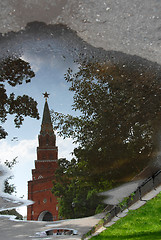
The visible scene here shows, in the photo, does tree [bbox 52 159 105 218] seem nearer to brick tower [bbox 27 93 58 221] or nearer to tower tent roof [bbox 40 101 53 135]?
brick tower [bbox 27 93 58 221]

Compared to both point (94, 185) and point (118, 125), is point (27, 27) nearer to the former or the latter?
point (118, 125)

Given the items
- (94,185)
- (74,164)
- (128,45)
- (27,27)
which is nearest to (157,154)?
(94,185)

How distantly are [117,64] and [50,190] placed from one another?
1338 millimetres

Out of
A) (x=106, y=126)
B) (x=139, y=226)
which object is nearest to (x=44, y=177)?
(x=106, y=126)

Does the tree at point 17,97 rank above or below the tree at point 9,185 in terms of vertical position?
above

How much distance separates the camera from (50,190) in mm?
2012

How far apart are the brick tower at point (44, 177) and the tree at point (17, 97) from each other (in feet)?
0.55

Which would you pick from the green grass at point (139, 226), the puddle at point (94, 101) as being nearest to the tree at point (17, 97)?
the puddle at point (94, 101)

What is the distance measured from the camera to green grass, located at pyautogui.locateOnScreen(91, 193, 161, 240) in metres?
2.69

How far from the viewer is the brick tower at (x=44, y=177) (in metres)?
1.98

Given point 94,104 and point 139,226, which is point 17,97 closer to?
point 94,104

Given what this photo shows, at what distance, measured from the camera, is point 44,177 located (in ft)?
6.58

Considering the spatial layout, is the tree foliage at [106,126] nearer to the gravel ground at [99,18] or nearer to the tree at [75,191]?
the tree at [75,191]

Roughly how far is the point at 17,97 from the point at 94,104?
0.75 m
